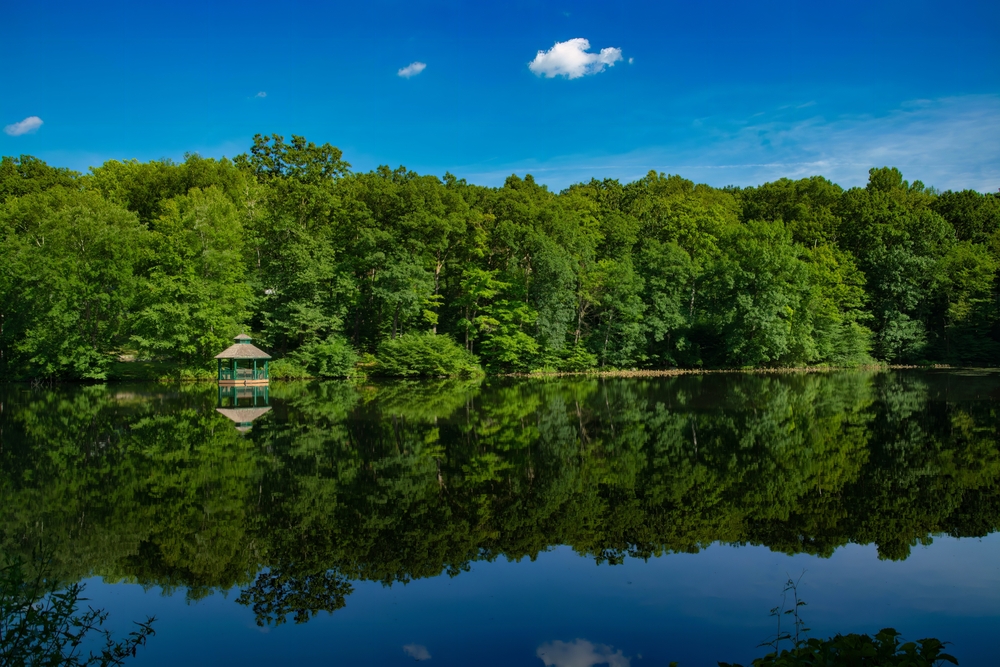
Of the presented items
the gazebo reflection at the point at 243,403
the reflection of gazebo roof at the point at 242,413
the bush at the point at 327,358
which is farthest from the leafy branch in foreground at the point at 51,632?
the bush at the point at 327,358

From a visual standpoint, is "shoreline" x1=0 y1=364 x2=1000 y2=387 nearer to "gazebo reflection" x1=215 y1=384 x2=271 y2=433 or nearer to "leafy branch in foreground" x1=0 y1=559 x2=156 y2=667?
"gazebo reflection" x1=215 y1=384 x2=271 y2=433

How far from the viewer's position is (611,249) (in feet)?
142

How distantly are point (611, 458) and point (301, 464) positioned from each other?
5855 millimetres

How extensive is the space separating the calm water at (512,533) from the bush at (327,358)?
17.1 m

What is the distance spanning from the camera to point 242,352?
104 feet

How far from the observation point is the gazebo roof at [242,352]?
31172 millimetres

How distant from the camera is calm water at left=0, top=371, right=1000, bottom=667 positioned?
6.24m

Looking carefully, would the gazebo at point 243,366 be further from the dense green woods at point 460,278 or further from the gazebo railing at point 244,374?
the dense green woods at point 460,278

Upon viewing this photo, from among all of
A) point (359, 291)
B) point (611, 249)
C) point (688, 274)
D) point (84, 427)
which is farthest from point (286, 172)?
point (84, 427)

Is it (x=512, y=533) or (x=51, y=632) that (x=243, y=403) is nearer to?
(x=512, y=533)

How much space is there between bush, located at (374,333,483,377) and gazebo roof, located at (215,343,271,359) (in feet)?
19.7

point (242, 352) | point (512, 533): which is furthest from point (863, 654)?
point (242, 352)

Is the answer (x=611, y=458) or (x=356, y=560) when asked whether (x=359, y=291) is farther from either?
(x=356, y=560)

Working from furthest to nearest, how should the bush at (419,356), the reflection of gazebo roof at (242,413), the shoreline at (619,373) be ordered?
the bush at (419,356)
the shoreline at (619,373)
the reflection of gazebo roof at (242,413)
